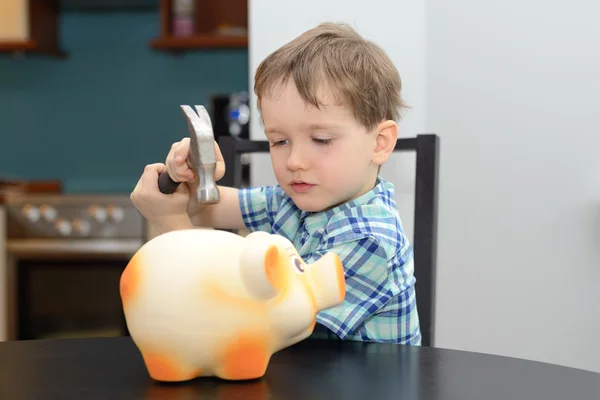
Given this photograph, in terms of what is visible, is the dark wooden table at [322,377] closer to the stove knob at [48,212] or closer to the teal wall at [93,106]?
the stove knob at [48,212]

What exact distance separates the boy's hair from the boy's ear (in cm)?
1

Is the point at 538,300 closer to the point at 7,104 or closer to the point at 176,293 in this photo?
the point at 176,293

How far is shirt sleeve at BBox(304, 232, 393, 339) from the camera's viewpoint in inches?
33.3

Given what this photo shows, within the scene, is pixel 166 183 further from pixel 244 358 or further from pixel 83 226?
pixel 83 226

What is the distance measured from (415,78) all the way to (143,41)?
1.89 m

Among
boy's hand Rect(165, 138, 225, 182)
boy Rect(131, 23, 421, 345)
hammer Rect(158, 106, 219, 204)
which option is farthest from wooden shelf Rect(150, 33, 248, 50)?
hammer Rect(158, 106, 219, 204)

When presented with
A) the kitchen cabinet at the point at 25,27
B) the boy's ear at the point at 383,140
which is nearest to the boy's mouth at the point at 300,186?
the boy's ear at the point at 383,140

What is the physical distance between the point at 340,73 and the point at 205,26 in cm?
233

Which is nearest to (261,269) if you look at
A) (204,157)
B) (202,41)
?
(204,157)

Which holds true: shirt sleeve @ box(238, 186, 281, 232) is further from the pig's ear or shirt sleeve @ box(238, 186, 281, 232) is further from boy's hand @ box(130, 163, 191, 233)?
the pig's ear

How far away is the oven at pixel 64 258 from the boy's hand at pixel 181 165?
179 cm

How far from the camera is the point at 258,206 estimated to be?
1.19 meters

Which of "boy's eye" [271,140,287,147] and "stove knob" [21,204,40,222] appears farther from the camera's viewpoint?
"stove knob" [21,204,40,222]

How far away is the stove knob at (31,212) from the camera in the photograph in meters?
2.66
